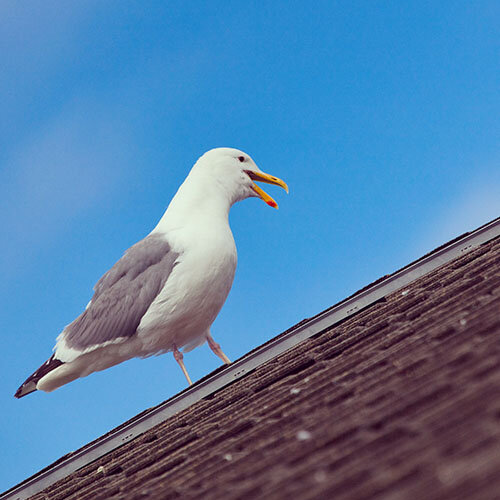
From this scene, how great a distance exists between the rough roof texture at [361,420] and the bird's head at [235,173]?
2921 millimetres

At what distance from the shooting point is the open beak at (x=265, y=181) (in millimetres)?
7359

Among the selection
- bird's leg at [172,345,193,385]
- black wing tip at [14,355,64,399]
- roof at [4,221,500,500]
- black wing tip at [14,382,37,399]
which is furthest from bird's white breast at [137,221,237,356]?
roof at [4,221,500,500]

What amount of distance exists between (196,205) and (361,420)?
4549 millimetres

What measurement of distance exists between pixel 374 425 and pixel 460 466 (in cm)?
56

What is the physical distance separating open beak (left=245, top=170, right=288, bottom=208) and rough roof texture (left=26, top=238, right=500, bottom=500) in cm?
308

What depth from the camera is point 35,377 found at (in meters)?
6.61

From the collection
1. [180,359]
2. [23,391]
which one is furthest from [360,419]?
[23,391]

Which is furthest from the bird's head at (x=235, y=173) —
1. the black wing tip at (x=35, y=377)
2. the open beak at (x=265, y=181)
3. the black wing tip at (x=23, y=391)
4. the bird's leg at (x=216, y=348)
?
the black wing tip at (x=23, y=391)

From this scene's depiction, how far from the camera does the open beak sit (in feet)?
24.1

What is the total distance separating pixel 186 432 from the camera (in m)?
3.65

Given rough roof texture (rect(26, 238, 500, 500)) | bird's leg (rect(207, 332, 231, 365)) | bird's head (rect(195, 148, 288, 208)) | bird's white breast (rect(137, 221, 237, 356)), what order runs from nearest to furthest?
rough roof texture (rect(26, 238, 500, 500)) < bird's white breast (rect(137, 221, 237, 356)) < bird's leg (rect(207, 332, 231, 365)) < bird's head (rect(195, 148, 288, 208))

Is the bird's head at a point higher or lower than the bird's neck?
higher

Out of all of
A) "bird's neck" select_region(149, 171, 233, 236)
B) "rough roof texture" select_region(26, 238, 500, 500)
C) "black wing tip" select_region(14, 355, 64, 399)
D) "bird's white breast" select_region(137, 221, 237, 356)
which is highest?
"bird's neck" select_region(149, 171, 233, 236)

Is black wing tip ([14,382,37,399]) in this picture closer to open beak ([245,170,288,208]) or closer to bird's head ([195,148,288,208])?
bird's head ([195,148,288,208])
